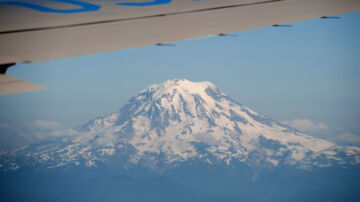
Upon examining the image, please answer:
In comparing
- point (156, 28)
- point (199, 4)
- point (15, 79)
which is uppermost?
point (199, 4)

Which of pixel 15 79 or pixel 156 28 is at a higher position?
pixel 156 28

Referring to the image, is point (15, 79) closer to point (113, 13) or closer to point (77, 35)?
point (77, 35)

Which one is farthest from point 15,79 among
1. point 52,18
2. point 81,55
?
point 52,18

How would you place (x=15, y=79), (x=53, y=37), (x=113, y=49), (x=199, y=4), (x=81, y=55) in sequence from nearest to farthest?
(x=15, y=79)
(x=81, y=55)
(x=113, y=49)
(x=53, y=37)
(x=199, y=4)

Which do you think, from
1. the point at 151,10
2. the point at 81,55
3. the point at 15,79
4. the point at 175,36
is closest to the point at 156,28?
the point at 175,36

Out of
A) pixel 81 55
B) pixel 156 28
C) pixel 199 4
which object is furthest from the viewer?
pixel 199 4

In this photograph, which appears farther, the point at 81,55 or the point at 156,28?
the point at 156,28
